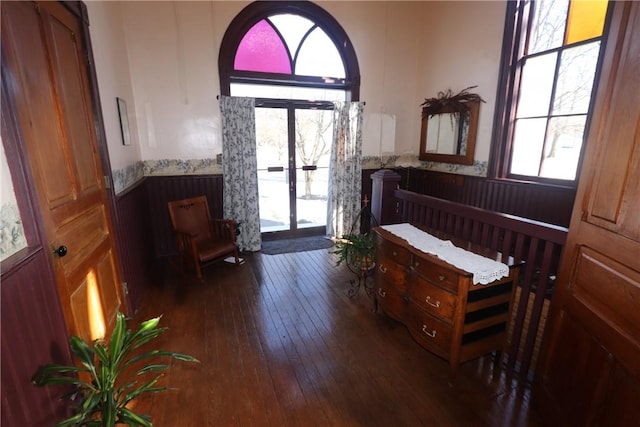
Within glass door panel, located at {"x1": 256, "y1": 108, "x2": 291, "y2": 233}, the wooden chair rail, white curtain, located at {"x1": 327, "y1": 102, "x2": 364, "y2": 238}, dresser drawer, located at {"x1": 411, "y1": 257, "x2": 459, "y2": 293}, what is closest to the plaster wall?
white curtain, located at {"x1": 327, "y1": 102, "x2": 364, "y2": 238}

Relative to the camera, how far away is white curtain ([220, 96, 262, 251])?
383 cm

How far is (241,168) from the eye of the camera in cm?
397

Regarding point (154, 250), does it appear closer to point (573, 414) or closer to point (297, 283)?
point (297, 283)

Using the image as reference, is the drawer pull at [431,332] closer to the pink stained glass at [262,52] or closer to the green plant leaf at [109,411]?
the green plant leaf at [109,411]

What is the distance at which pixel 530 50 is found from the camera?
337 centimetres

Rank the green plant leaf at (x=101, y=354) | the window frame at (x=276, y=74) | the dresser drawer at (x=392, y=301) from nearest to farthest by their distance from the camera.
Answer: the green plant leaf at (x=101, y=354)
the dresser drawer at (x=392, y=301)
the window frame at (x=276, y=74)

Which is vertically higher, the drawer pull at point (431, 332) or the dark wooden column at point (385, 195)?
the dark wooden column at point (385, 195)

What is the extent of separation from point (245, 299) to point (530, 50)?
4.13 metres

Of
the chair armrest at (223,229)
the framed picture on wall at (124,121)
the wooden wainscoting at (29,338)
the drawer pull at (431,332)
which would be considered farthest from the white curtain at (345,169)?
the wooden wainscoting at (29,338)

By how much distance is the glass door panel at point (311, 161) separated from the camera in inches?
172

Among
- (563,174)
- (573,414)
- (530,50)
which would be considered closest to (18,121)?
(573,414)

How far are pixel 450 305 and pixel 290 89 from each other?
3604 millimetres

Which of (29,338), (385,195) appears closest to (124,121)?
(29,338)

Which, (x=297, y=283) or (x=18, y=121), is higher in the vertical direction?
(x=18, y=121)
